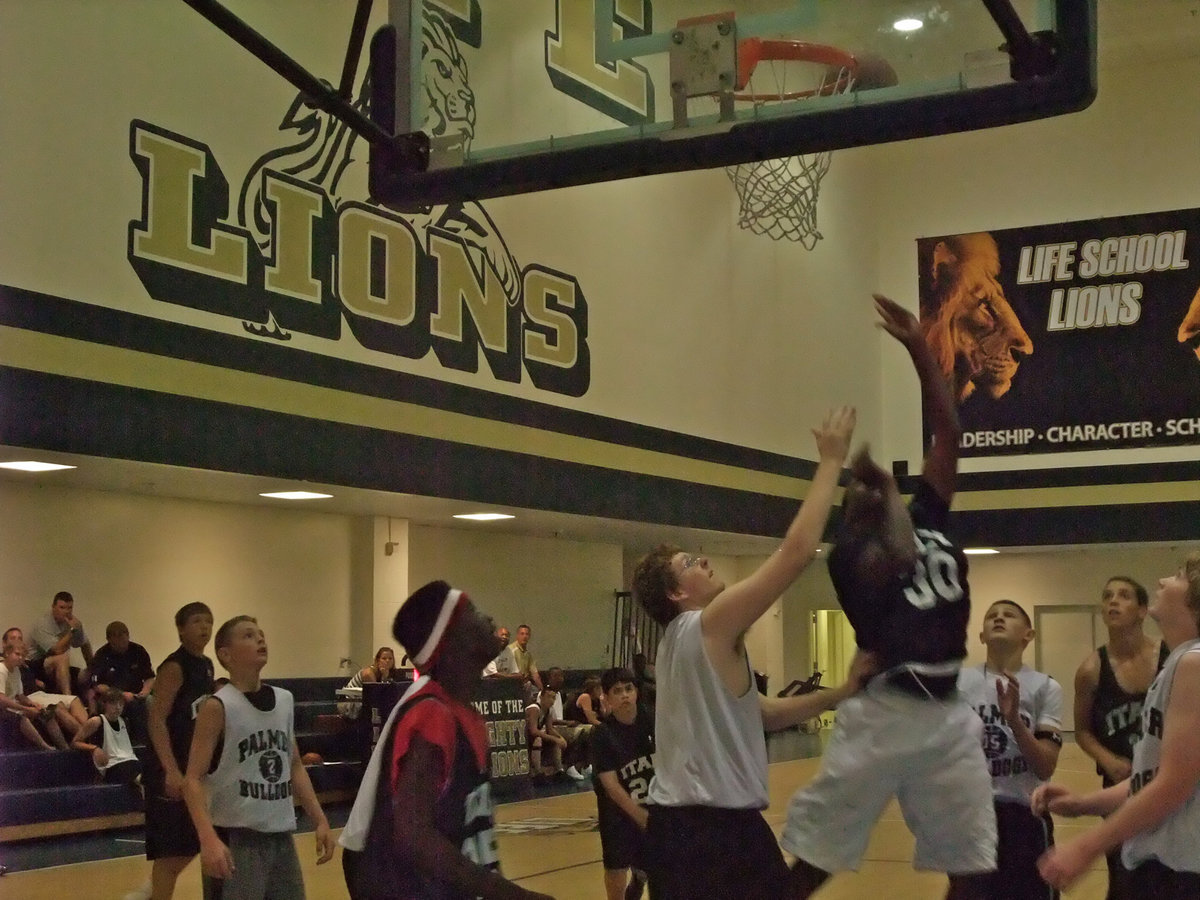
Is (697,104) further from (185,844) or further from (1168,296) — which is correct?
(1168,296)

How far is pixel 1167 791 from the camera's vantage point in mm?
3467

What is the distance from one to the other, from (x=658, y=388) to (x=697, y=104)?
42.9 feet

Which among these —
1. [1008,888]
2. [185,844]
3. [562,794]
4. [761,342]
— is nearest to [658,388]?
[761,342]

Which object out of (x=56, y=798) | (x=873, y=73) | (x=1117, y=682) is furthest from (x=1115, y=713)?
(x=56, y=798)

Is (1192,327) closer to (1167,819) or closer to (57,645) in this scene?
(57,645)

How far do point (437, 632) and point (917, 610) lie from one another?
1.34 meters

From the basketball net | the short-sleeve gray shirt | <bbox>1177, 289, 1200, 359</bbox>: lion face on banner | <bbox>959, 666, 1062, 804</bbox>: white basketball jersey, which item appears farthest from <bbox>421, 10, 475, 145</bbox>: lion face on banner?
<bbox>1177, 289, 1200, 359</bbox>: lion face on banner

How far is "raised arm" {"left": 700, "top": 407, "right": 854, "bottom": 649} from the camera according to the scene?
3.71 m

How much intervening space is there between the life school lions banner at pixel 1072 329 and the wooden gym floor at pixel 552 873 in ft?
29.1

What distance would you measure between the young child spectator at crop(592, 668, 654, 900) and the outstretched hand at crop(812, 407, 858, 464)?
2.93 m

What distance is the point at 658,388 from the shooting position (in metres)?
18.2

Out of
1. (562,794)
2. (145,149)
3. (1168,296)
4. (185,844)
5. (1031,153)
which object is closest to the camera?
(185,844)

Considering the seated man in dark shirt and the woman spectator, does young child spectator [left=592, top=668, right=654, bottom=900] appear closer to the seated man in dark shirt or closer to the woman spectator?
the seated man in dark shirt

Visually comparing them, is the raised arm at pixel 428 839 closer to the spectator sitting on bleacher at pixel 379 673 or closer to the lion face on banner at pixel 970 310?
the spectator sitting on bleacher at pixel 379 673
